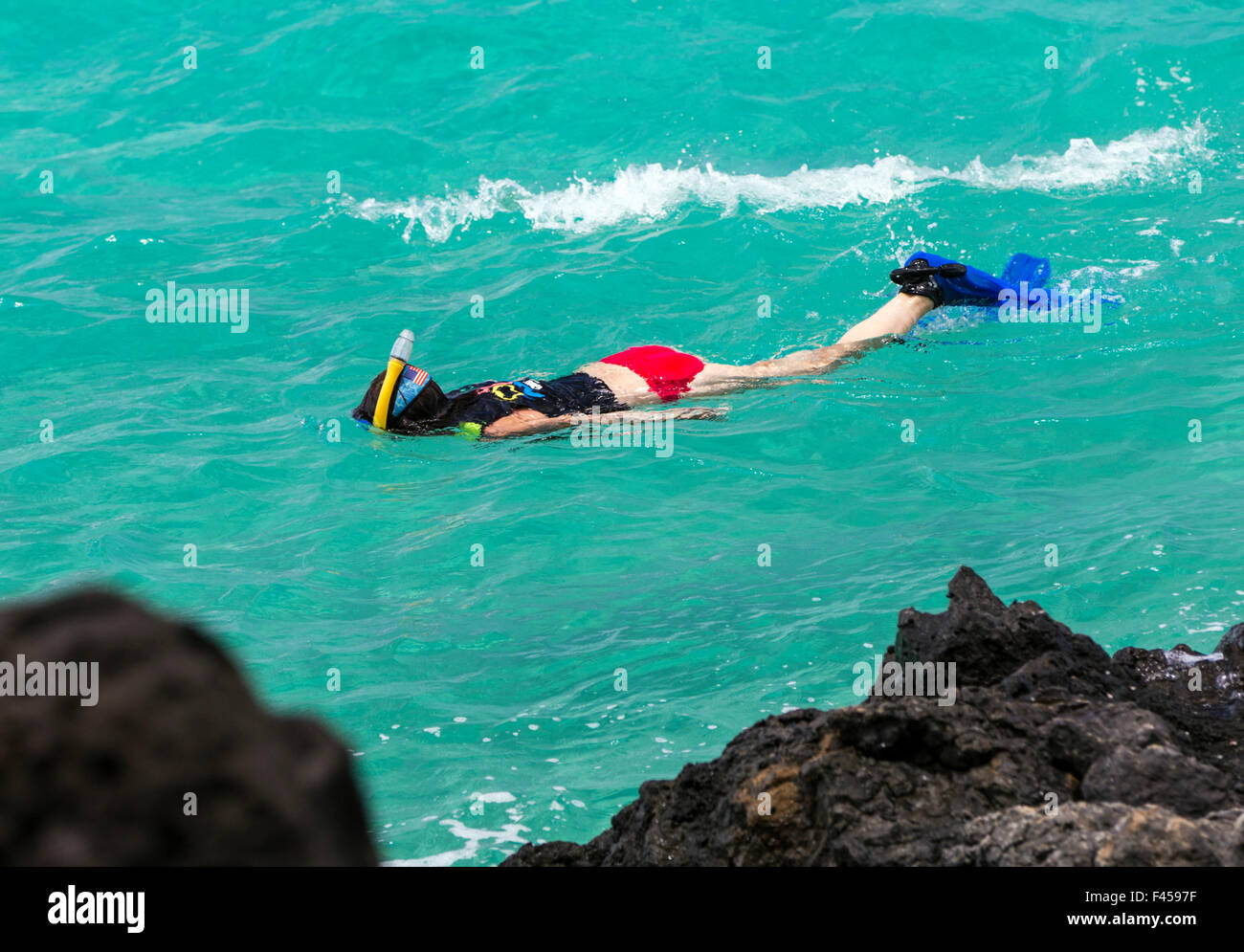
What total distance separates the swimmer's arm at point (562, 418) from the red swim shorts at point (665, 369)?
0.25m

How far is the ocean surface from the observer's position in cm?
541

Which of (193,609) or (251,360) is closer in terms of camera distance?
(193,609)

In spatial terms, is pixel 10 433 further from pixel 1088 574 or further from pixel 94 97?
pixel 94 97

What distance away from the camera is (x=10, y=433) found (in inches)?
328

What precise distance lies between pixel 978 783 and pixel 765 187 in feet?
33.3

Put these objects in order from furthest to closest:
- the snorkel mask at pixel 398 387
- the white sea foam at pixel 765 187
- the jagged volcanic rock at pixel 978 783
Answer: the white sea foam at pixel 765 187 → the snorkel mask at pixel 398 387 → the jagged volcanic rock at pixel 978 783

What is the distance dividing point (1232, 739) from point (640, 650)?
9.28ft

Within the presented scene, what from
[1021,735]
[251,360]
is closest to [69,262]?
[251,360]

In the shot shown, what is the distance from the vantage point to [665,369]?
827 cm

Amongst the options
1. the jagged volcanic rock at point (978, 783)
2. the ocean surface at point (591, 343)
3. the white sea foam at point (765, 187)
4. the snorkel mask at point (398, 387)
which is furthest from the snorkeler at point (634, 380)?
the jagged volcanic rock at point (978, 783)

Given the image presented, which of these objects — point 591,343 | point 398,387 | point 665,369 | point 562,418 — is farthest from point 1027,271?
point 398,387

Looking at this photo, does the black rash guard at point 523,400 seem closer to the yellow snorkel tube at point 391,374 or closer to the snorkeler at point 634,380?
the snorkeler at point 634,380

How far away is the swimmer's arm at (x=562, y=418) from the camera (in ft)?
25.6
